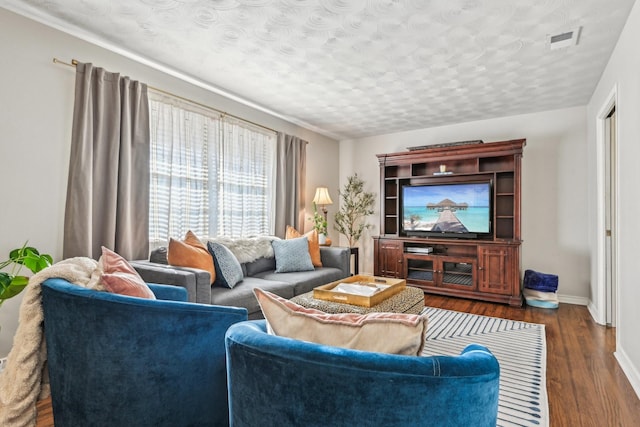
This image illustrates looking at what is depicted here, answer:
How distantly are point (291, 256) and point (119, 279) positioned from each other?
2.46 metres

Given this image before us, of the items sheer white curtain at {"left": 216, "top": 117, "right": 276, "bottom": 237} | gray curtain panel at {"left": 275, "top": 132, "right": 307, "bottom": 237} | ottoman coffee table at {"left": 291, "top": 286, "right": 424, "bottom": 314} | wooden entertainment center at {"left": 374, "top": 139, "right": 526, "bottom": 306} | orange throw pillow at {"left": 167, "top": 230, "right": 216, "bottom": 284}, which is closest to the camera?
ottoman coffee table at {"left": 291, "top": 286, "right": 424, "bottom": 314}

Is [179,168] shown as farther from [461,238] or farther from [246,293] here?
[461,238]

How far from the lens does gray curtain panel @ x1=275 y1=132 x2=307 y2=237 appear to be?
4.70 meters

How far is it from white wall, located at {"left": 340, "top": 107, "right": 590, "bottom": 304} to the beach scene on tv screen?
2.03 feet

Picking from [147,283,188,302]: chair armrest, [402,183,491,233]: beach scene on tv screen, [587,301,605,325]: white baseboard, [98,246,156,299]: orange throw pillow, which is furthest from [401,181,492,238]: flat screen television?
[98,246,156,299]: orange throw pillow

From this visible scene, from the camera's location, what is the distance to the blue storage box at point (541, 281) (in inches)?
164

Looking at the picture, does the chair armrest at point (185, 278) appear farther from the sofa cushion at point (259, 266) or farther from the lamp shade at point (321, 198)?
the lamp shade at point (321, 198)

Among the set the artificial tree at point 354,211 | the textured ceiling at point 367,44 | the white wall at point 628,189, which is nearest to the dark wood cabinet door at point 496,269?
the white wall at point 628,189

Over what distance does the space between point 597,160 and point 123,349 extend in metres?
4.48

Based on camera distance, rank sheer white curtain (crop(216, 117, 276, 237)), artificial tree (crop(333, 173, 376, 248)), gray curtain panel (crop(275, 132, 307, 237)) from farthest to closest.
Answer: artificial tree (crop(333, 173, 376, 248)) < gray curtain panel (crop(275, 132, 307, 237)) < sheer white curtain (crop(216, 117, 276, 237))

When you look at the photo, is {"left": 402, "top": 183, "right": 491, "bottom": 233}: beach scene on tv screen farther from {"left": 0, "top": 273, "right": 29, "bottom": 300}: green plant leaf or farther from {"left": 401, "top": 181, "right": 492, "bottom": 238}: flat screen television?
{"left": 0, "top": 273, "right": 29, "bottom": 300}: green plant leaf

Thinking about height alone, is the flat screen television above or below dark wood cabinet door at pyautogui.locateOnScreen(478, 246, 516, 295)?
above

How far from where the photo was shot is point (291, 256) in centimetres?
383

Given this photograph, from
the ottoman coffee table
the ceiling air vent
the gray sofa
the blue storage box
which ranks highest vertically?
the ceiling air vent
